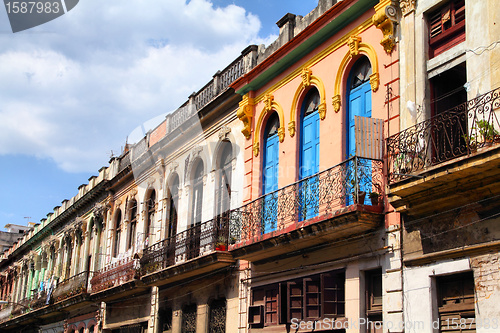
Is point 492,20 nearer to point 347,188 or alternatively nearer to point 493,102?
point 493,102

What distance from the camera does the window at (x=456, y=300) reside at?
9632 mm

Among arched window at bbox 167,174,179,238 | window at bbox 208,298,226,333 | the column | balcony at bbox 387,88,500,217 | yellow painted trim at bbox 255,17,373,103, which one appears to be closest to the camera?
balcony at bbox 387,88,500,217

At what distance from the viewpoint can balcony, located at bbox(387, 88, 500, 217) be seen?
9.27 m

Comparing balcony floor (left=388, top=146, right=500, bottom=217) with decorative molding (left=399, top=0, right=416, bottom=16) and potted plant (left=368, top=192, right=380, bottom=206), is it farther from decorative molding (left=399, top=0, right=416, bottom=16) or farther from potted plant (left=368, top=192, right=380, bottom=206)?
decorative molding (left=399, top=0, right=416, bottom=16)

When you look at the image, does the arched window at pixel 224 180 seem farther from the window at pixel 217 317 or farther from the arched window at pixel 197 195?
the window at pixel 217 317

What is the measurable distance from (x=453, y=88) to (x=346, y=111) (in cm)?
261

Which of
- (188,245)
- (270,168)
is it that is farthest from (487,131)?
(188,245)

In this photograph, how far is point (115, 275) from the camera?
22.7 meters

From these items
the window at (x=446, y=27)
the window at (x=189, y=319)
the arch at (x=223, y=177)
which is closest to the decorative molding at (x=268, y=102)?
the arch at (x=223, y=177)

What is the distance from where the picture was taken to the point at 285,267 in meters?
13.9

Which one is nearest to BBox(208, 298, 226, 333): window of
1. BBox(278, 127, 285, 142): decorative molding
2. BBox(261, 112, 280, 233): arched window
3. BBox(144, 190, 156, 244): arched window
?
BBox(261, 112, 280, 233): arched window

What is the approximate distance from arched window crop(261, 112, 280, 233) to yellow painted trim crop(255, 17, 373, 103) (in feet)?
2.16

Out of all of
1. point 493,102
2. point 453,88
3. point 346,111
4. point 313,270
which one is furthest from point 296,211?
point 493,102

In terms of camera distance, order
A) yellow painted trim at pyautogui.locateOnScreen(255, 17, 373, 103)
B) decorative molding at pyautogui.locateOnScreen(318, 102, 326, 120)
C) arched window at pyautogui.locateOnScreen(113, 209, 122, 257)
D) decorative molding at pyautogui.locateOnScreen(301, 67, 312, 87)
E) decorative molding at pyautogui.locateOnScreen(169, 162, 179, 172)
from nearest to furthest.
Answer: yellow painted trim at pyautogui.locateOnScreen(255, 17, 373, 103) → decorative molding at pyautogui.locateOnScreen(318, 102, 326, 120) → decorative molding at pyautogui.locateOnScreen(301, 67, 312, 87) → decorative molding at pyautogui.locateOnScreen(169, 162, 179, 172) → arched window at pyautogui.locateOnScreen(113, 209, 122, 257)
